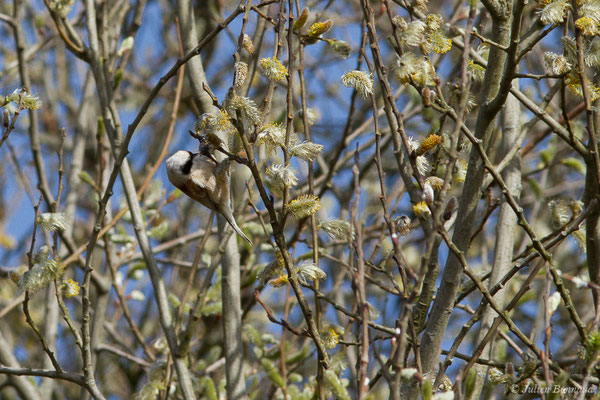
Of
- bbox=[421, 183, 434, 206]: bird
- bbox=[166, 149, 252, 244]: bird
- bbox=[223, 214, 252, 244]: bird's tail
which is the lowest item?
bbox=[421, 183, 434, 206]: bird

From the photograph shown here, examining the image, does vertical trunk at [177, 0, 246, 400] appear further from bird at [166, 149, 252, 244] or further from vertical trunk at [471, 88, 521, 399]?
vertical trunk at [471, 88, 521, 399]

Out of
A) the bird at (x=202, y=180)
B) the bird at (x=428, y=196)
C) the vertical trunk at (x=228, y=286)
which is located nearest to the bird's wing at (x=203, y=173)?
the bird at (x=202, y=180)

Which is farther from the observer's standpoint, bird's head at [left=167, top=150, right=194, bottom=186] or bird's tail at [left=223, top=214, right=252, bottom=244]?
bird's head at [left=167, top=150, right=194, bottom=186]

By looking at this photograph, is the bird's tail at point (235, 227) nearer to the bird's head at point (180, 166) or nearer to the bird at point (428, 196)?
the bird's head at point (180, 166)

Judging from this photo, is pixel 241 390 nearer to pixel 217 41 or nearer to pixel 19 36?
pixel 19 36

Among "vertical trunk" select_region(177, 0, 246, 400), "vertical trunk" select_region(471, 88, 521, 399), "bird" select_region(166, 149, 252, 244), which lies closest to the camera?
"vertical trunk" select_region(471, 88, 521, 399)

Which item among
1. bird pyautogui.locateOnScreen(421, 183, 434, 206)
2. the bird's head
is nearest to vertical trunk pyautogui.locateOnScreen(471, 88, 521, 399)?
bird pyautogui.locateOnScreen(421, 183, 434, 206)

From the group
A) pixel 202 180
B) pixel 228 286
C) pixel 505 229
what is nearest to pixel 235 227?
pixel 228 286

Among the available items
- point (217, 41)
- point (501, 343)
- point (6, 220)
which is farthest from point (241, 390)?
point (6, 220)

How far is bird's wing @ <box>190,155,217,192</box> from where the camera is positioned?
3.70 meters

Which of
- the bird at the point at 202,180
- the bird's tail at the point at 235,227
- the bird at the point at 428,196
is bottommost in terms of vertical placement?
the bird at the point at 428,196

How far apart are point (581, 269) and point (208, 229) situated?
11.6ft

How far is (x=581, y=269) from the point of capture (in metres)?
5.69

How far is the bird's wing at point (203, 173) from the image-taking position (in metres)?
3.70
